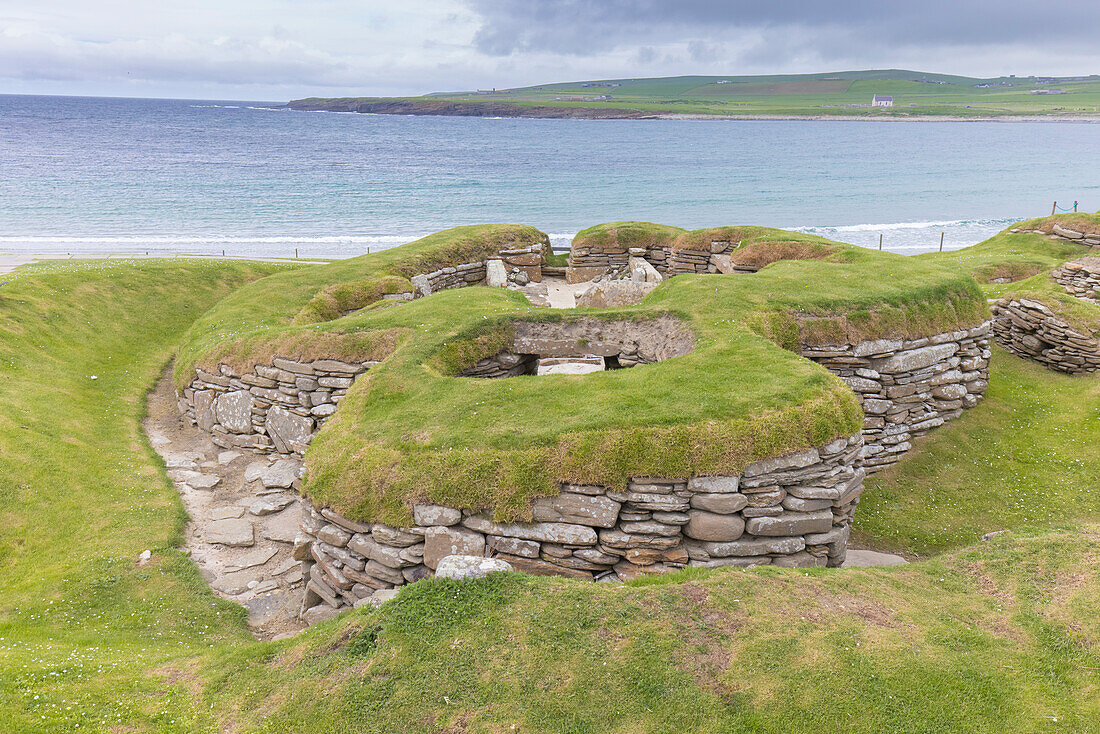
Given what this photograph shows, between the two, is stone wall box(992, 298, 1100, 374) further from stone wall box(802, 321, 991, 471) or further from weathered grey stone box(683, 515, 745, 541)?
weathered grey stone box(683, 515, 745, 541)

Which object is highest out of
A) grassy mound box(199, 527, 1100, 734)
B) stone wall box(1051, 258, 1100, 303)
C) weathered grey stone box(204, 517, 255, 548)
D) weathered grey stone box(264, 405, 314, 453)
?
stone wall box(1051, 258, 1100, 303)

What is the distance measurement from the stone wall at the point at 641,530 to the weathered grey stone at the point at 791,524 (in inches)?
0.6

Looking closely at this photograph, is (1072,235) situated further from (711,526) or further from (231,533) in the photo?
(231,533)

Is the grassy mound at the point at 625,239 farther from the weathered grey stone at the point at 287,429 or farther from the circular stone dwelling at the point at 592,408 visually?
the weathered grey stone at the point at 287,429

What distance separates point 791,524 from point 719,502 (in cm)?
121

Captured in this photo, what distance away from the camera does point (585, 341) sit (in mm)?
14852

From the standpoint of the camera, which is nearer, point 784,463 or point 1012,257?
point 784,463

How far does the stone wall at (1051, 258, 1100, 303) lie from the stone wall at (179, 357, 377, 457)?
22623 millimetres

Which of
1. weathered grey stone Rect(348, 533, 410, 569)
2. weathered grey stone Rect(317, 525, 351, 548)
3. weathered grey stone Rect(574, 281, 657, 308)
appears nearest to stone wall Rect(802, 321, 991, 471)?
weathered grey stone Rect(574, 281, 657, 308)

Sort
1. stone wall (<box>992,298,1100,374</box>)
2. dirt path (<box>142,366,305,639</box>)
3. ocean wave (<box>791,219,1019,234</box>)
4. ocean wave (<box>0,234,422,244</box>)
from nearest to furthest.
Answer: dirt path (<box>142,366,305,639</box>)
stone wall (<box>992,298,1100,374</box>)
ocean wave (<box>0,234,422,244</box>)
ocean wave (<box>791,219,1019,234</box>)

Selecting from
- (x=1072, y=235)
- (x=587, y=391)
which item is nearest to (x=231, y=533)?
(x=587, y=391)

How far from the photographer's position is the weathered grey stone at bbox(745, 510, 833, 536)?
9.23m

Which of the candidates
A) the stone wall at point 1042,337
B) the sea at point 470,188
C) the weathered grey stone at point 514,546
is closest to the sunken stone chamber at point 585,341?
the weathered grey stone at point 514,546

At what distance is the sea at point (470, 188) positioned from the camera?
170 ft
